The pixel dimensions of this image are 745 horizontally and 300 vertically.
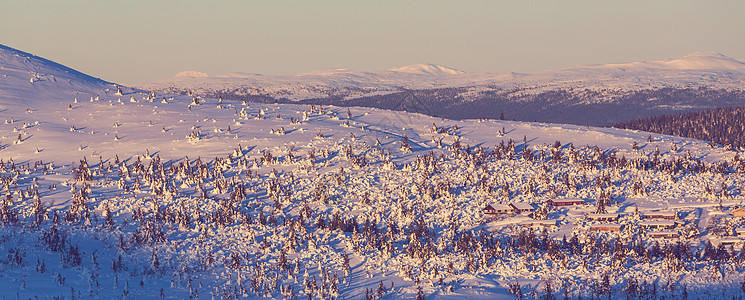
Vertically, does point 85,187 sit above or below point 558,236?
above

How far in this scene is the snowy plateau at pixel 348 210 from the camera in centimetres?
7831

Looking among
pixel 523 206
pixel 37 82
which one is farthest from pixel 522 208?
pixel 37 82

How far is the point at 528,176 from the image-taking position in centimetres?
11531

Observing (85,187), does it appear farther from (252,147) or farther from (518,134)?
(518,134)

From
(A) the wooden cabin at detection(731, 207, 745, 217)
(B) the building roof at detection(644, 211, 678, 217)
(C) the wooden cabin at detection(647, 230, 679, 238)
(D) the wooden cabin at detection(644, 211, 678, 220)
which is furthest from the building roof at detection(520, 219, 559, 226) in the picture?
(A) the wooden cabin at detection(731, 207, 745, 217)

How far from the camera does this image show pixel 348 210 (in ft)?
328

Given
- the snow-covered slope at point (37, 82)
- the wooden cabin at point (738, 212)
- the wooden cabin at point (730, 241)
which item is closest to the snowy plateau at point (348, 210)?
the wooden cabin at point (730, 241)

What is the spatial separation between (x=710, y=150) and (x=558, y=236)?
64168mm

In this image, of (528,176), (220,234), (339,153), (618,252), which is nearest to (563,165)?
(528,176)

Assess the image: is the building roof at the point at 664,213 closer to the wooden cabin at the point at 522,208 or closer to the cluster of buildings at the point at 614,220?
the cluster of buildings at the point at 614,220

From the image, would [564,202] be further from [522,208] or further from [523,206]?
[522,208]

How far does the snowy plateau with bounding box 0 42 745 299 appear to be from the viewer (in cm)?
7831

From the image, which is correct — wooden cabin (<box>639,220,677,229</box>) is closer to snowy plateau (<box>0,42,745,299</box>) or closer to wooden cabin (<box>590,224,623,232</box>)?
snowy plateau (<box>0,42,745,299</box>)

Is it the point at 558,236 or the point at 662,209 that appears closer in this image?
the point at 558,236
